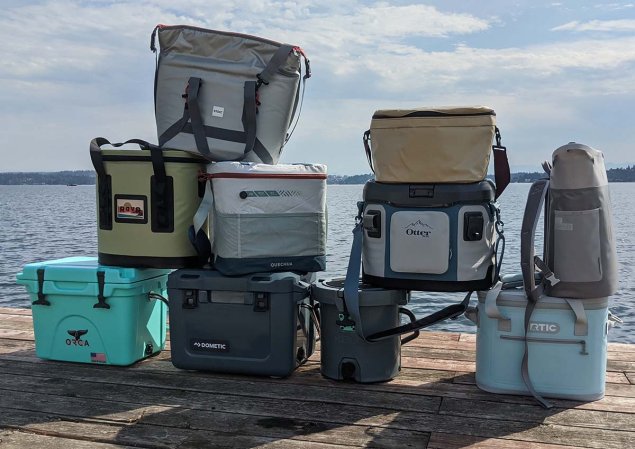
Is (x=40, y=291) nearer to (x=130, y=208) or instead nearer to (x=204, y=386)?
(x=130, y=208)

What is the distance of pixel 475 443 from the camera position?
2957mm

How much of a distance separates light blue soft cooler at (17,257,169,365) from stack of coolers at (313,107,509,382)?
3.57 ft

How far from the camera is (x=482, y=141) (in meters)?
3.52

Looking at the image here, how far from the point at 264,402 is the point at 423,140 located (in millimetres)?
1479

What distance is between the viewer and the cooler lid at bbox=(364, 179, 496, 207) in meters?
3.52

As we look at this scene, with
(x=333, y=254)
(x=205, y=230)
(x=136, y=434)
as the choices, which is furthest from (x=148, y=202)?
(x=333, y=254)

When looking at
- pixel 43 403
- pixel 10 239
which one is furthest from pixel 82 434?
pixel 10 239

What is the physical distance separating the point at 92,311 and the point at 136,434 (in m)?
1.19

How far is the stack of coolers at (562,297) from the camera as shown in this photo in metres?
3.35

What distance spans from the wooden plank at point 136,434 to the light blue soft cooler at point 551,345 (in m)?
1.04

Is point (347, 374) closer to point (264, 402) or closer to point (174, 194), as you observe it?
point (264, 402)

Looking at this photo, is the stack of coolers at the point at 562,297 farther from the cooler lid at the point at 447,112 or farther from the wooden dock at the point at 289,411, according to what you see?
the cooler lid at the point at 447,112

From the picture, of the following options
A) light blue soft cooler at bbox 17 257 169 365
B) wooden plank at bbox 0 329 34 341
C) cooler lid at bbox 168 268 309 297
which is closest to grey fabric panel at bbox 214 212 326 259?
cooler lid at bbox 168 268 309 297

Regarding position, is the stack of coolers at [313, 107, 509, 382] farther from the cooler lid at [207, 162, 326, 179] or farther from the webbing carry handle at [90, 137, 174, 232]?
the webbing carry handle at [90, 137, 174, 232]
